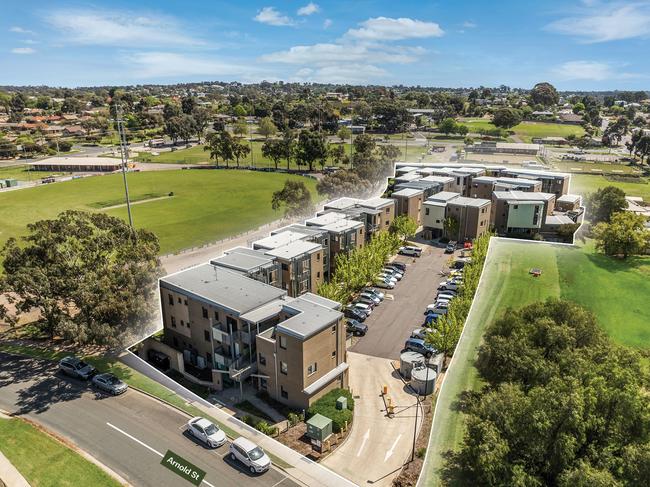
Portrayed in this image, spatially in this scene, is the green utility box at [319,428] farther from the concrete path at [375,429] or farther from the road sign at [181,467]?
the road sign at [181,467]

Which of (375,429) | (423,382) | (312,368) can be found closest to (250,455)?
(312,368)

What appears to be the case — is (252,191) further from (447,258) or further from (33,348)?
(33,348)

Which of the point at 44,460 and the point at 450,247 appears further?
the point at 450,247

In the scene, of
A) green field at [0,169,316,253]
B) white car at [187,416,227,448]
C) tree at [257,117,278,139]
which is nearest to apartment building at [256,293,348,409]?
white car at [187,416,227,448]

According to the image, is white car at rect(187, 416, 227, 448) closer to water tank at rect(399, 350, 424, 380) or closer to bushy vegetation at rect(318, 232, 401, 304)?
water tank at rect(399, 350, 424, 380)

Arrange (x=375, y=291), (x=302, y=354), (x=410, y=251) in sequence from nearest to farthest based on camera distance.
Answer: (x=302, y=354), (x=375, y=291), (x=410, y=251)

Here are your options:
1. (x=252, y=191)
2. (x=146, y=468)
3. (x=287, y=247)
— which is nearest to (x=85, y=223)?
(x=287, y=247)

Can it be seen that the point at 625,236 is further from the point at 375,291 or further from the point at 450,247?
the point at 375,291
